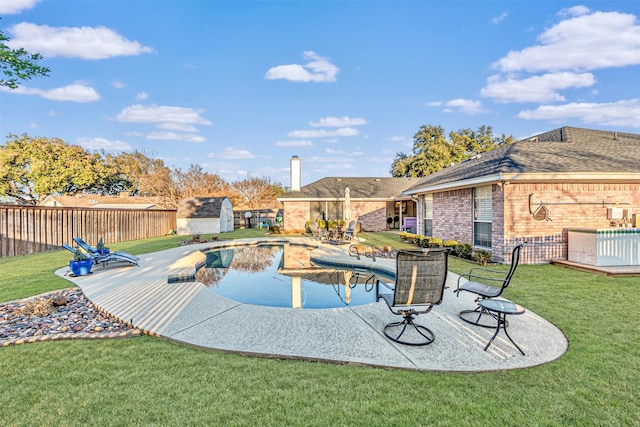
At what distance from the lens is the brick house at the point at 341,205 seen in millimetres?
22156

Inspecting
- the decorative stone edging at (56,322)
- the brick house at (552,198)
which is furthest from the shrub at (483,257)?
the decorative stone edging at (56,322)

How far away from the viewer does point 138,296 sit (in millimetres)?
6168

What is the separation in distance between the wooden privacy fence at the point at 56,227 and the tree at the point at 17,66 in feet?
42.1

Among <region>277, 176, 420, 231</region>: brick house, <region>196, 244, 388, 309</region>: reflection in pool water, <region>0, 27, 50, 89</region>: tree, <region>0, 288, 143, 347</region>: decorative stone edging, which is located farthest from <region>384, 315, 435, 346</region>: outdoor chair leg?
<region>277, 176, 420, 231</region>: brick house

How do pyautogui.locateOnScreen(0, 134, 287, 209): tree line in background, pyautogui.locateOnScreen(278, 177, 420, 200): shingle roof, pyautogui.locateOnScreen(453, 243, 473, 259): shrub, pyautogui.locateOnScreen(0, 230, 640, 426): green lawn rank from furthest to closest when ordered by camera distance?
pyautogui.locateOnScreen(0, 134, 287, 209): tree line in background, pyautogui.locateOnScreen(278, 177, 420, 200): shingle roof, pyautogui.locateOnScreen(453, 243, 473, 259): shrub, pyautogui.locateOnScreen(0, 230, 640, 426): green lawn

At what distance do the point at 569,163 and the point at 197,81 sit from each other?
822 inches

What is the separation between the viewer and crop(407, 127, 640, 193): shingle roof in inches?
352

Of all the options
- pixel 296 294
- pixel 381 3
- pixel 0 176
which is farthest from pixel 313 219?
pixel 0 176

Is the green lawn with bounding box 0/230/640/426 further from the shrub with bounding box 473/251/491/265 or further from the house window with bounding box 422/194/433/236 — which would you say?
the house window with bounding box 422/194/433/236

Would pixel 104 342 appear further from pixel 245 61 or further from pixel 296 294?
pixel 245 61

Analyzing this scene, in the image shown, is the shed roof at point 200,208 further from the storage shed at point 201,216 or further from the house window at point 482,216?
the house window at point 482,216

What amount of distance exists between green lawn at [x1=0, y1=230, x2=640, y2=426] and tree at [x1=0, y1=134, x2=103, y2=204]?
126 ft

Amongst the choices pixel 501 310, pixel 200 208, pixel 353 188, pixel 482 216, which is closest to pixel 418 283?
pixel 501 310

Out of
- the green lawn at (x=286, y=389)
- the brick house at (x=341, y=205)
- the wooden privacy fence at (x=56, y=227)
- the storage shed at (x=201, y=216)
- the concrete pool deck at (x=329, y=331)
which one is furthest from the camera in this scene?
the storage shed at (x=201, y=216)
